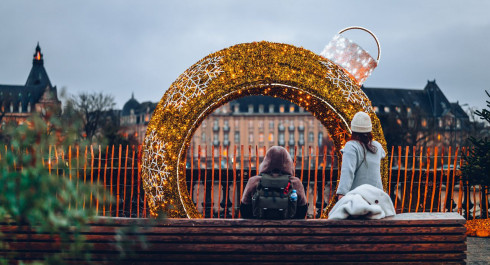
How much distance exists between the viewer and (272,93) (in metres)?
7.88

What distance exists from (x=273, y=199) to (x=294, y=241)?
41cm

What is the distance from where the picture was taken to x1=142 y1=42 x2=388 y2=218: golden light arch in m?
7.39

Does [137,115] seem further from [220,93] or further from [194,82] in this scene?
[220,93]

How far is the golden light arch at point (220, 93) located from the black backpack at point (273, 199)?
238 cm

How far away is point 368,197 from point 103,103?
42172mm

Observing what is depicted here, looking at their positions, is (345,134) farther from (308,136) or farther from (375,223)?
(308,136)

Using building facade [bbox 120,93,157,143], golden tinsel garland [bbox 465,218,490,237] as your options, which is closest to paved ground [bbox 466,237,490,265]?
golden tinsel garland [bbox 465,218,490,237]

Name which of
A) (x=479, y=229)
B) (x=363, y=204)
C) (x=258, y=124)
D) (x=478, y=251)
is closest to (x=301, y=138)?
(x=258, y=124)

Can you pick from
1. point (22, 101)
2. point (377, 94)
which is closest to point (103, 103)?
point (22, 101)

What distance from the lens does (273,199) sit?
515 centimetres

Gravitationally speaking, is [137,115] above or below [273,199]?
above

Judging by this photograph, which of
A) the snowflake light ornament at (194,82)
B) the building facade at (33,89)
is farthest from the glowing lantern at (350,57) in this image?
the building facade at (33,89)

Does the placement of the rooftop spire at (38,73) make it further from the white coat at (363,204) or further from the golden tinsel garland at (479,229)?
the white coat at (363,204)

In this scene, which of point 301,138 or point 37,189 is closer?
point 37,189
